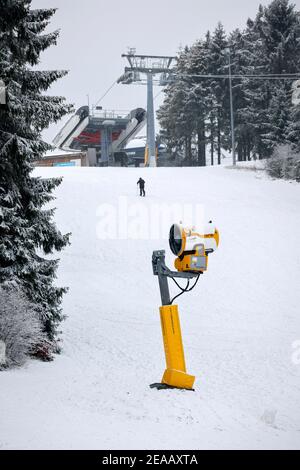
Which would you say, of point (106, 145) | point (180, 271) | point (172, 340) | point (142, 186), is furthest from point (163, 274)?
point (106, 145)

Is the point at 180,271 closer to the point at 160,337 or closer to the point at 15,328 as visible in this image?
the point at 15,328

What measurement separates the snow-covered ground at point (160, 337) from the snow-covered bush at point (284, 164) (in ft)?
6.11

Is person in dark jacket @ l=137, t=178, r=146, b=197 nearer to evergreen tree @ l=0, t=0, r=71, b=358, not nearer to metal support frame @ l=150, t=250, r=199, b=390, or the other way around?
evergreen tree @ l=0, t=0, r=71, b=358

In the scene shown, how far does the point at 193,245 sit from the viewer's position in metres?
7.86

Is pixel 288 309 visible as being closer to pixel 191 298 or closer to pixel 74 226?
pixel 191 298

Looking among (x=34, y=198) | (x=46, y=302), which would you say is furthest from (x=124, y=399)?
(x=34, y=198)

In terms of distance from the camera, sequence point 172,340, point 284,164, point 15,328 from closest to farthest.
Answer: point 172,340 → point 15,328 → point 284,164

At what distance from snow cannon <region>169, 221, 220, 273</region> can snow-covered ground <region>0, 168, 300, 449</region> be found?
197 centimetres

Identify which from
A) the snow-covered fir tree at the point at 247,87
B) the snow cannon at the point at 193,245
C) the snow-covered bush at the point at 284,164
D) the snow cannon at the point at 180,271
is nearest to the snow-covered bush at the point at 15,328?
the snow cannon at the point at 180,271

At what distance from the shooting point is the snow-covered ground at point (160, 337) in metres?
6.70

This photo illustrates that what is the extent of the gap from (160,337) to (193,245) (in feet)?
31.6

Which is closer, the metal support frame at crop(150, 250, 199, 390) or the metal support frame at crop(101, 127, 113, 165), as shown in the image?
the metal support frame at crop(150, 250, 199, 390)

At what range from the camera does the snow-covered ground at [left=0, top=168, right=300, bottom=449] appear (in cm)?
670

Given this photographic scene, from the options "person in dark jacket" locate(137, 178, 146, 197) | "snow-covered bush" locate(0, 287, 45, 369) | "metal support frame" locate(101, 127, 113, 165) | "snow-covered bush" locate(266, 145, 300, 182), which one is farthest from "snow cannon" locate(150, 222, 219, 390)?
"metal support frame" locate(101, 127, 113, 165)
